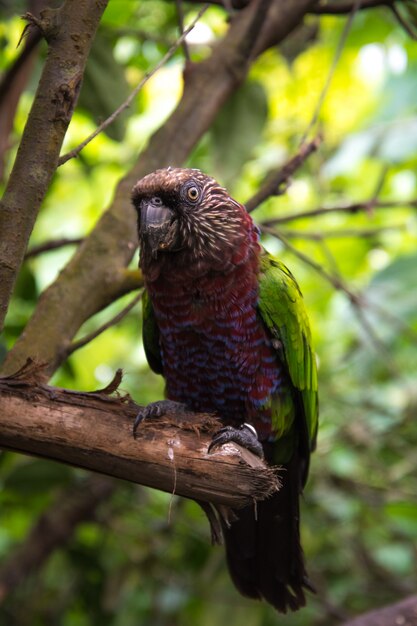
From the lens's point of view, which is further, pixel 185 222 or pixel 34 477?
pixel 34 477

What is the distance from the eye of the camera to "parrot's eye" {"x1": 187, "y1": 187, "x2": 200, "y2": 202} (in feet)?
8.34

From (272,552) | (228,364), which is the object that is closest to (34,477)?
(272,552)

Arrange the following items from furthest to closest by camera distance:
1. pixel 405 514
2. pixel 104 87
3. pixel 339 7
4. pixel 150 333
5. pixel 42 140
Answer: pixel 405 514 < pixel 104 87 < pixel 339 7 < pixel 150 333 < pixel 42 140

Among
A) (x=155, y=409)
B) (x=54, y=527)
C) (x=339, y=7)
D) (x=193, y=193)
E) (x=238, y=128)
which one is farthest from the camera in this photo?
(x=54, y=527)

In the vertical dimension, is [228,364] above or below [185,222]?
below

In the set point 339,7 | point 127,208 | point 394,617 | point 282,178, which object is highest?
point 339,7

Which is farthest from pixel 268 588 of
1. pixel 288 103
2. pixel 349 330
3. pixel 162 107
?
pixel 162 107

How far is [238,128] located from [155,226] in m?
1.42

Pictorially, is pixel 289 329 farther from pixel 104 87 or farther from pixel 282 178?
pixel 104 87

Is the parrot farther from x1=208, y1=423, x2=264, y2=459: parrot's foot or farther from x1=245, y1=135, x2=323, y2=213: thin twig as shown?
x1=245, y1=135, x2=323, y2=213: thin twig

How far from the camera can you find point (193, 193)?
257 cm

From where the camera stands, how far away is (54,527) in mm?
4305

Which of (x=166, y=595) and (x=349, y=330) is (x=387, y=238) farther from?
(x=166, y=595)

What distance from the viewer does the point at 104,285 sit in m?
2.74
